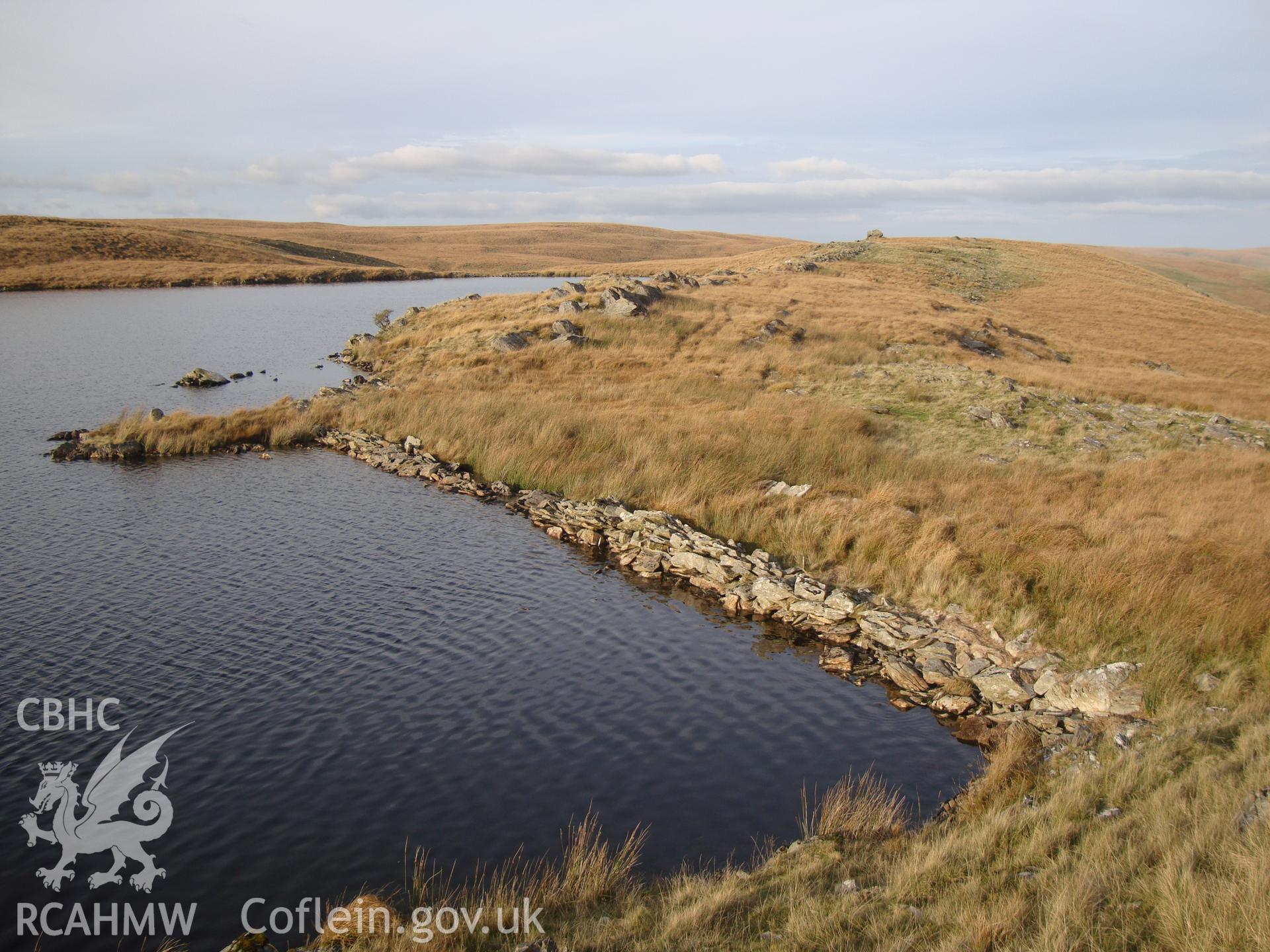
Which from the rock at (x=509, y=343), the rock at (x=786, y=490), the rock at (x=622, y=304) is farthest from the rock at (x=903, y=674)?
the rock at (x=622, y=304)

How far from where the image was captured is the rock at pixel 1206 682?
11.2 meters

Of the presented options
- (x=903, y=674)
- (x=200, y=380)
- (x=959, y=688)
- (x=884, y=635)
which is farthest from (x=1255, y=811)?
(x=200, y=380)

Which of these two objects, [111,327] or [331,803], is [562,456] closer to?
[331,803]

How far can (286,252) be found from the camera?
13650 cm

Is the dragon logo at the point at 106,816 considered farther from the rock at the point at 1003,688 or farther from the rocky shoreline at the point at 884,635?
the rock at the point at 1003,688

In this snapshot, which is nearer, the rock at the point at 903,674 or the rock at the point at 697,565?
the rock at the point at 903,674

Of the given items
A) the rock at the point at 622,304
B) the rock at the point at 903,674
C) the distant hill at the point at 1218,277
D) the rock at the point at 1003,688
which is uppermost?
the distant hill at the point at 1218,277

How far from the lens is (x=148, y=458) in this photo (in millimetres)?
26453

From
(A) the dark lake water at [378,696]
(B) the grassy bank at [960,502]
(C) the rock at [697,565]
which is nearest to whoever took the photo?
(B) the grassy bank at [960,502]

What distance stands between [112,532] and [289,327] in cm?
4737

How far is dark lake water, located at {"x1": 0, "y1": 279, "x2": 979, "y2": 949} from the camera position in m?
9.00

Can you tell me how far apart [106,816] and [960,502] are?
17.6 metres

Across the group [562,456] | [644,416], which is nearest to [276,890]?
[562,456]

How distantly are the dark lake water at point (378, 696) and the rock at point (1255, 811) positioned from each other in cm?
336
